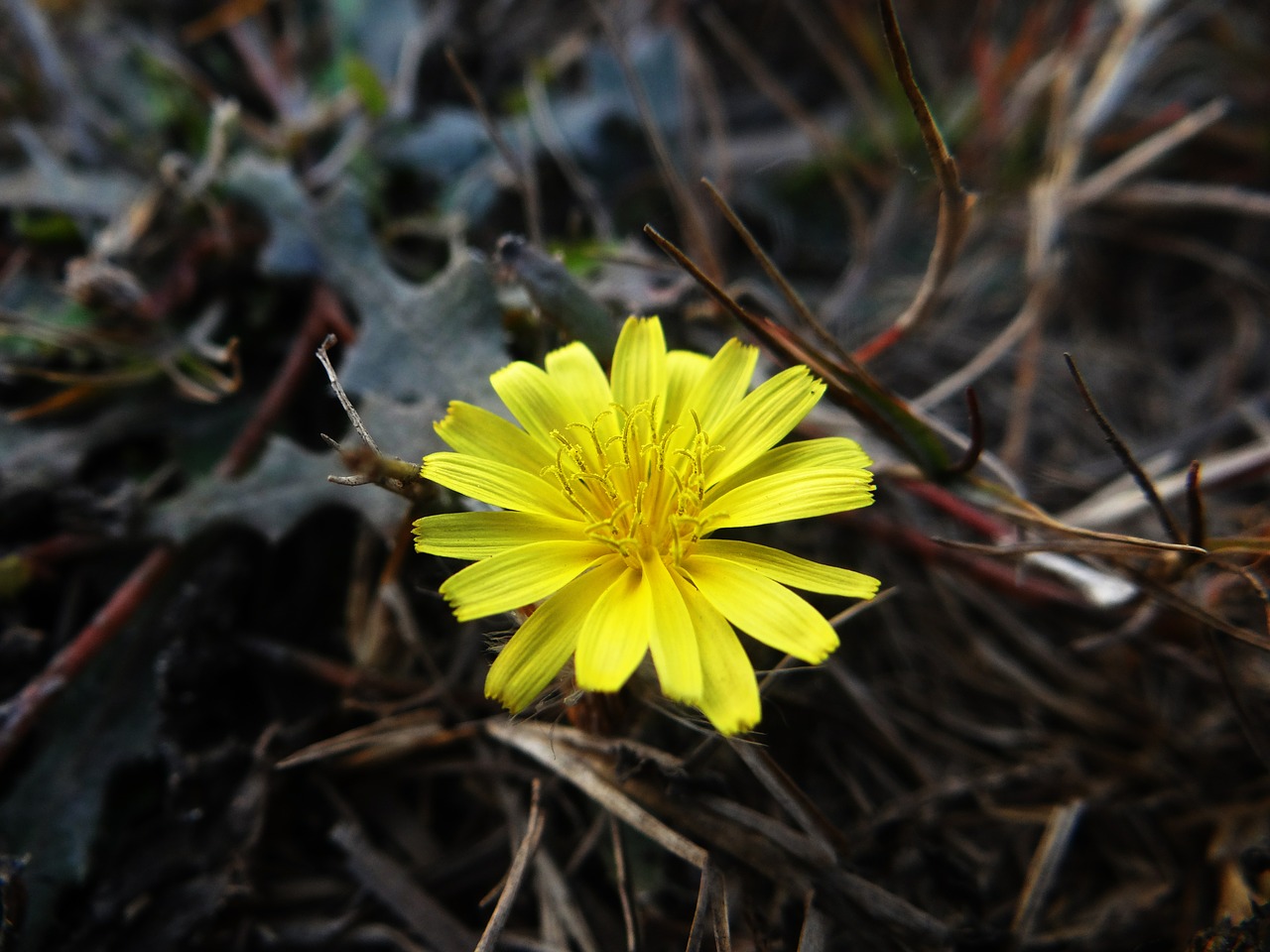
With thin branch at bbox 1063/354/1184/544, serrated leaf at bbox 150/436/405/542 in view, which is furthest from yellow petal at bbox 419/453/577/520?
thin branch at bbox 1063/354/1184/544

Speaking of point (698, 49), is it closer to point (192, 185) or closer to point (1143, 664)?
point (192, 185)

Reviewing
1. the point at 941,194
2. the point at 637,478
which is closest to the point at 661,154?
the point at 941,194

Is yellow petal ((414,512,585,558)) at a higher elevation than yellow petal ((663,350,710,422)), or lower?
lower

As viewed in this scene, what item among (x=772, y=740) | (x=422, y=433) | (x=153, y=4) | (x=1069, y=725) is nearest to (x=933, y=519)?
(x=1069, y=725)

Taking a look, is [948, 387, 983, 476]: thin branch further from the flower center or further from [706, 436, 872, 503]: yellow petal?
the flower center

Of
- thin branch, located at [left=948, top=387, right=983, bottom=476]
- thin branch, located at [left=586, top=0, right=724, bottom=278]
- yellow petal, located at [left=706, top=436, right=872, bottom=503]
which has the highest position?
thin branch, located at [left=586, top=0, right=724, bottom=278]
